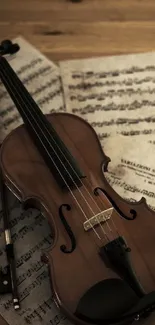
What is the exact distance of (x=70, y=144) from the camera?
113cm

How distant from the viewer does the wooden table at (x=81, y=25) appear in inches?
59.4

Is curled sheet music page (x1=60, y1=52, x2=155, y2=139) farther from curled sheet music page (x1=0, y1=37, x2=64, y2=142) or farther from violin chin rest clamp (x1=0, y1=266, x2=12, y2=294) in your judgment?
violin chin rest clamp (x1=0, y1=266, x2=12, y2=294)

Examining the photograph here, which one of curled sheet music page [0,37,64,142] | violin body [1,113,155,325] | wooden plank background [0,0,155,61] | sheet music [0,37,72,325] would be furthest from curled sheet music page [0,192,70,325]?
wooden plank background [0,0,155,61]

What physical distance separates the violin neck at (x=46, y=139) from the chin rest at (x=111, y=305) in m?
0.22

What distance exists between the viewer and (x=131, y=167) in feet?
4.13

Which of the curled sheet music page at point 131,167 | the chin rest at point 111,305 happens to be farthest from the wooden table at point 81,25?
the chin rest at point 111,305

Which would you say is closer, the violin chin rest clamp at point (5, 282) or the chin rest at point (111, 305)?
the chin rest at point (111, 305)

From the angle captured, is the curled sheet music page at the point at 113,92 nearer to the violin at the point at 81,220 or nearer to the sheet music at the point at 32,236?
the sheet music at the point at 32,236

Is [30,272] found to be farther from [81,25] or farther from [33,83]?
[81,25]

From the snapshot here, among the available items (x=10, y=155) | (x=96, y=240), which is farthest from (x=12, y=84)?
(x=96, y=240)

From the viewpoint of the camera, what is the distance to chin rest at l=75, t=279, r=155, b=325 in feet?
3.00

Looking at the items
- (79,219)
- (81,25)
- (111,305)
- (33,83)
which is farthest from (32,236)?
(81,25)

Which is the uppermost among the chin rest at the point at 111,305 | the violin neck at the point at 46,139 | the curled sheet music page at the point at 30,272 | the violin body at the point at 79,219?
the violin neck at the point at 46,139

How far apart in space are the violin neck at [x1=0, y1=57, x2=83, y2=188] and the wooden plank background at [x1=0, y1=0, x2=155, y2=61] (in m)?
0.35
